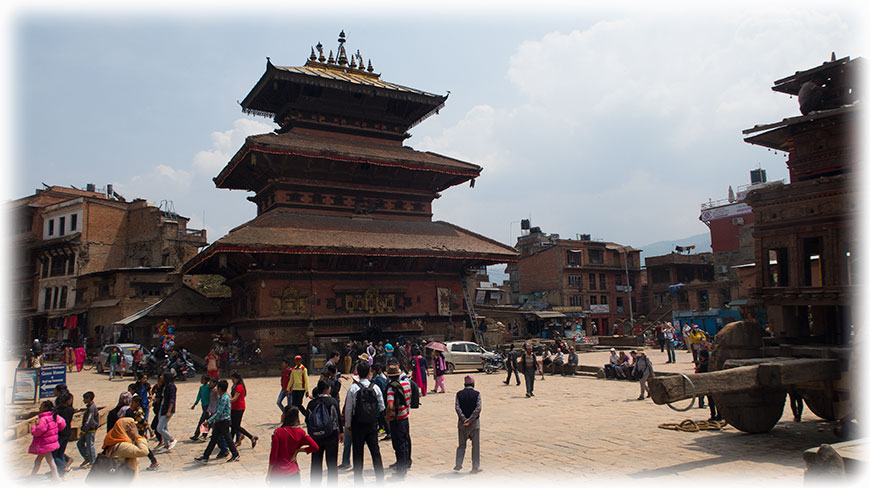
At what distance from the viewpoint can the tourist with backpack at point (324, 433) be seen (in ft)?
25.7

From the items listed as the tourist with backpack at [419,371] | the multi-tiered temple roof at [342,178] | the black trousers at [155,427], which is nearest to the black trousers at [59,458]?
the black trousers at [155,427]

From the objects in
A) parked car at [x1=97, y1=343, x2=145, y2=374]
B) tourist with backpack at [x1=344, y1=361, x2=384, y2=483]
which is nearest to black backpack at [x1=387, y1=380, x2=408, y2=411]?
tourist with backpack at [x1=344, y1=361, x2=384, y2=483]

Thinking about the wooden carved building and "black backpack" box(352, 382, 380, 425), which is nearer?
"black backpack" box(352, 382, 380, 425)

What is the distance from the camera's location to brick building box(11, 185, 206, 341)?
44188mm

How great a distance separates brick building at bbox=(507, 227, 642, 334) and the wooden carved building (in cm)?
4764

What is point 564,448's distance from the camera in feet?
33.4

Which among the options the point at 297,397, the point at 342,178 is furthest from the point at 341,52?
the point at 297,397

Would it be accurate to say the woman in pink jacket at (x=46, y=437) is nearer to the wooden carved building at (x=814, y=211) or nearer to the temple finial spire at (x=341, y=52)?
the wooden carved building at (x=814, y=211)

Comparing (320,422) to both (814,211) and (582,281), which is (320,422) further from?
(582,281)

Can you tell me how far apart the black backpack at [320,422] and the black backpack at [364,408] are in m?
0.62

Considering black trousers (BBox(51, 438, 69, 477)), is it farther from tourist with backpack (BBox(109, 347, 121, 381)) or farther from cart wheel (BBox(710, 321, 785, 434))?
tourist with backpack (BBox(109, 347, 121, 381))

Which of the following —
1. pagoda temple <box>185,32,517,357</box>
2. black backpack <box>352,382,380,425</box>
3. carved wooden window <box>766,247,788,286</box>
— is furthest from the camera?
pagoda temple <box>185,32,517,357</box>

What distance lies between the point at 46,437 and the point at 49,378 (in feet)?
29.5

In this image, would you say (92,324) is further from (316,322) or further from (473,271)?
(473,271)
